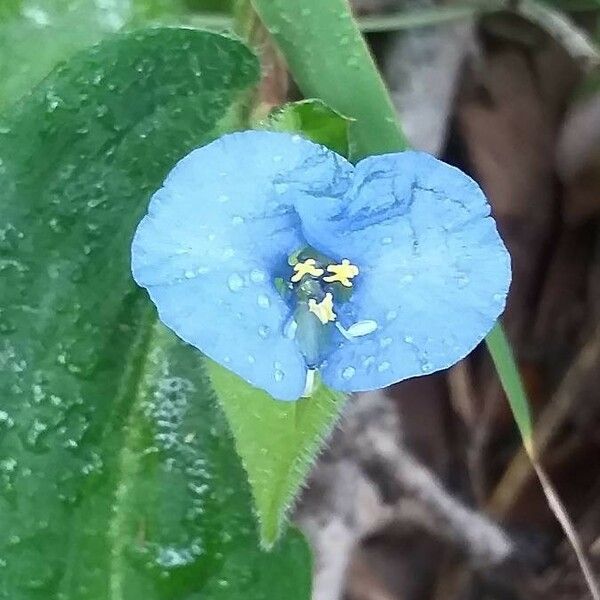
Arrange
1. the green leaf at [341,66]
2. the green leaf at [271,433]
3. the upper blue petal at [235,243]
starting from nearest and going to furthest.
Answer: the upper blue petal at [235,243] < the green leaf at [271,433] < the green leaf at [341,66]

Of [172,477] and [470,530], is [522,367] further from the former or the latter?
[172,477]

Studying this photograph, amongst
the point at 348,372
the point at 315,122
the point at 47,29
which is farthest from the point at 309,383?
the point at 47,29

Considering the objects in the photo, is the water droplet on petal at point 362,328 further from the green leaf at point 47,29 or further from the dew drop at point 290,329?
the green leaf at point 47,29

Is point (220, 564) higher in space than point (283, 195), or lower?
lower

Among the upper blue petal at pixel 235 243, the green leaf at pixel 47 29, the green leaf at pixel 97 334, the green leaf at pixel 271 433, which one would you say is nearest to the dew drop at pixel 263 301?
the upper blue petal at pixel 235 243

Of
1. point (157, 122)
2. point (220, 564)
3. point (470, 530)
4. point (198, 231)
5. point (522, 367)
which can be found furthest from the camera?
point (522, 367)

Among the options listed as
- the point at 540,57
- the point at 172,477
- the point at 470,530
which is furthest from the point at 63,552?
the point at 540,57

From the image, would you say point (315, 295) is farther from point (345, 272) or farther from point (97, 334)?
point (97, 334)
